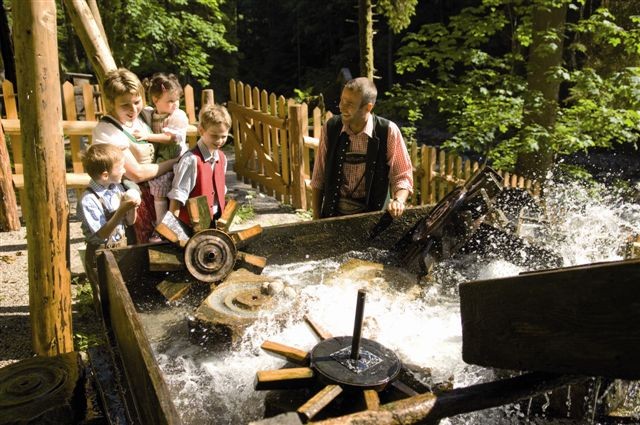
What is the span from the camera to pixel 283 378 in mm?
1886

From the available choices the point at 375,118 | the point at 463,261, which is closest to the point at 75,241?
the point at 375,118

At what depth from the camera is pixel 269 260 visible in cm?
360

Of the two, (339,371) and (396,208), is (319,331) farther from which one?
(396,208)

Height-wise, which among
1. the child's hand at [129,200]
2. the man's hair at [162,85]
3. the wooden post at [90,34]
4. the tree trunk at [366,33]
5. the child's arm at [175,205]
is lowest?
the child's arm at [175,205]

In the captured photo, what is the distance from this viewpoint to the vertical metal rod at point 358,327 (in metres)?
1.85

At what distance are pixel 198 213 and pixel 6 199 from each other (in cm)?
459

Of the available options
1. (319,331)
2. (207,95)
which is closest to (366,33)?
(207,95)

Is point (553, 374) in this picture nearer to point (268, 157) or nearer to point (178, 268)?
point (178, 268)

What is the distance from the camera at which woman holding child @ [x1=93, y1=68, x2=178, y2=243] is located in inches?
142

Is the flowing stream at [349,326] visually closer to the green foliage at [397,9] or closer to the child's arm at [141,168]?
the child's arm at [141,168]

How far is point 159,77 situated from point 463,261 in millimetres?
2842

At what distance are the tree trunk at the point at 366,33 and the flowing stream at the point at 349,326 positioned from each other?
4438mm

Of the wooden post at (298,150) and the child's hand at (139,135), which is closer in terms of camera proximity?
the child's hand at (139,135)

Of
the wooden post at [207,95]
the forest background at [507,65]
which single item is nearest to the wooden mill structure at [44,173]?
the forest background at [507,65]
